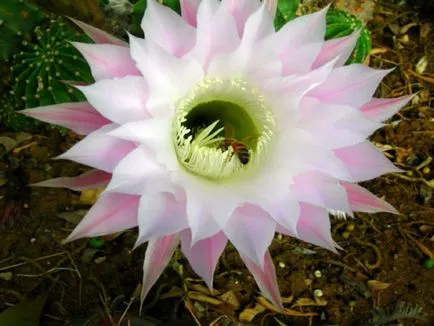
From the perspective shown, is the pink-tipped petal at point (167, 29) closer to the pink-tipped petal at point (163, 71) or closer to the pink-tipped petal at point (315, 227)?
the pink-tipped petal at point (163, 71)

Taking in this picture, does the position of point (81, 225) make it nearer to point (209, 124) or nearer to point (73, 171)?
point (209, 124)

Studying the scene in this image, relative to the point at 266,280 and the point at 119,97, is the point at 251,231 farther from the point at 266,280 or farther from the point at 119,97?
the point at 119,97

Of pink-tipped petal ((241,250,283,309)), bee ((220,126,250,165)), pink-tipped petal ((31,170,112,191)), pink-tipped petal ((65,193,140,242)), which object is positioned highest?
pink-tipped petal ((31,170,112,191))

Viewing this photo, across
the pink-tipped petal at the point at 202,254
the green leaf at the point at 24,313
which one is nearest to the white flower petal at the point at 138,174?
the pink-tipped petal at the point at 202,254

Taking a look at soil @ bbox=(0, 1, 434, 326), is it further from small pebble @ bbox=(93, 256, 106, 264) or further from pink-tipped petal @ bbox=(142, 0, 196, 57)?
pink-tipped petal @ bbox=(142, 0, 196, 57)

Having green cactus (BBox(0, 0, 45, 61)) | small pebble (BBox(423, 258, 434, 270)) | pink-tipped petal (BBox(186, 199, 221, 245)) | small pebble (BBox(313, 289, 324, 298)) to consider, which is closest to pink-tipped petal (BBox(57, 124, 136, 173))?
pink-tipped petal (BBox(186, 199, 221, 245))

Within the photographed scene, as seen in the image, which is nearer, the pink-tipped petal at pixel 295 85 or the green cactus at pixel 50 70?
the pink-tipped petal at pixel 295 85

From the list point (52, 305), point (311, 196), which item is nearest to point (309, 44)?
point (311, 196)

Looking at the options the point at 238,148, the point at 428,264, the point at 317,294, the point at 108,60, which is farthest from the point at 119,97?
the point at 428,264
